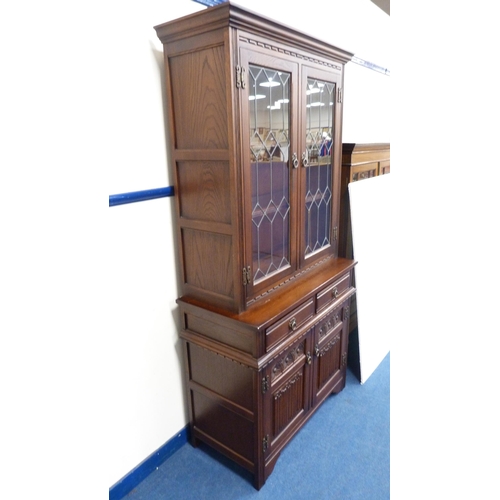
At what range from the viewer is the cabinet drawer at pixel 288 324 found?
1410 millimetres

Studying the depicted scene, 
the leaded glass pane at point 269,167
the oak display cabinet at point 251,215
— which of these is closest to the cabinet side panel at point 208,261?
the oak display cabinet at point 251,215

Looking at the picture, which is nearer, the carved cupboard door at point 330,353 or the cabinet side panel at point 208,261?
the cabinet side panel at point 208,261

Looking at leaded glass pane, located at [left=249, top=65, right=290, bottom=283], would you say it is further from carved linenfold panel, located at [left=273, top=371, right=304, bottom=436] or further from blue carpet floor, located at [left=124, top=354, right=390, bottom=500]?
blue carpet floor, located at [left=124, top=354, right=390, bottom=500]

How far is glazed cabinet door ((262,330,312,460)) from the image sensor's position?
1.48 m

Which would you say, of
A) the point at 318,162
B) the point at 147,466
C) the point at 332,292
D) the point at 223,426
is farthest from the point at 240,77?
the point at 147,466

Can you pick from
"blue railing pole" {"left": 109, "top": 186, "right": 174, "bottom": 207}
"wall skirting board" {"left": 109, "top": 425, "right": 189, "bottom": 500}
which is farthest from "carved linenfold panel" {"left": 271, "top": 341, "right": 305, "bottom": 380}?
"blue railing pole" {"left": 109, "top": 186, "right": 174, "bottom": 207}

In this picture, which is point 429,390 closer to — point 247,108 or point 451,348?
point 451,348

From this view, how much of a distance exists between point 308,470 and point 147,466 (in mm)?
707

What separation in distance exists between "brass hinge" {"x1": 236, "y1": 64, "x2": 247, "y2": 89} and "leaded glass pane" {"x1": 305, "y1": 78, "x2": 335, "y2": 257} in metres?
0.42

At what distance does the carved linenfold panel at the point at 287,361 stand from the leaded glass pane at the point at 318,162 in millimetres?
453

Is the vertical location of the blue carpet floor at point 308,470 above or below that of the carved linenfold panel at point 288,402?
below

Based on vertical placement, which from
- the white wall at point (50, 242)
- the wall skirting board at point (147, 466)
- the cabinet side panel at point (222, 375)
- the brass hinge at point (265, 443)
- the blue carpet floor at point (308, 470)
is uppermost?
the white wall at point (50, 242)

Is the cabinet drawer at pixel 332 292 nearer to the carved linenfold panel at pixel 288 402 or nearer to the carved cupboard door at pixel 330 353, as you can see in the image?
the carved cupboard door at pixel 330 353

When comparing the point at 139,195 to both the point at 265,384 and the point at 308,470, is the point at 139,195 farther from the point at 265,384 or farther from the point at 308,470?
the point at 308,470
